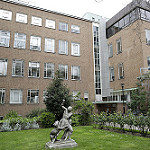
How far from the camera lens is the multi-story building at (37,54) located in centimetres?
2048

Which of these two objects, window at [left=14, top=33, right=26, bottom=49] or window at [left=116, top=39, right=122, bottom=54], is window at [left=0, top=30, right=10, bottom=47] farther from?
window at [left=116, top=39, right=122, bottom=54]

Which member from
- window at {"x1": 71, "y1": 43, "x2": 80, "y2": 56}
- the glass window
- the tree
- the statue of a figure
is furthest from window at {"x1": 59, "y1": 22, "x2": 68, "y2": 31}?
the statue of a figure

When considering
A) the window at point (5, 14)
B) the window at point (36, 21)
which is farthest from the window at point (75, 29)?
the window at point (5, 14)


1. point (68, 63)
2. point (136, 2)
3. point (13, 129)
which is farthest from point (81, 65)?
point (136, 2)

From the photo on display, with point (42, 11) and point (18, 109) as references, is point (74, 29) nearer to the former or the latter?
point (42, 11)

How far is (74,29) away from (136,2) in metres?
19.2

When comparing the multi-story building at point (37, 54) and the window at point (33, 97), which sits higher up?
the multi-story building at point (37, 54)

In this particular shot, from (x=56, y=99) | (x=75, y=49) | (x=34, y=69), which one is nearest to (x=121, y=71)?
(x=75, y=49)

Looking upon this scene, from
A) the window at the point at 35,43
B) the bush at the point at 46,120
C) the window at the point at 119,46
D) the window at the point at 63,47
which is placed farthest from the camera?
the window at the point at 119,46

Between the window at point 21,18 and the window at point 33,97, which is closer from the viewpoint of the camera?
the window at point 33,97

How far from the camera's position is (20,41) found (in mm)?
21859

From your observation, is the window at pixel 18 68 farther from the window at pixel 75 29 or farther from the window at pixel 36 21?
the window at pixel 75 29

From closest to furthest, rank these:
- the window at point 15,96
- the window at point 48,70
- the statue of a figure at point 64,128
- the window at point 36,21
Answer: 1. the statue of a figure at point 64,128
2. the window at point 15,96
3. the window at point 48,70
4. the window at point 36,21

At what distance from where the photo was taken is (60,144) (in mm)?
7180
